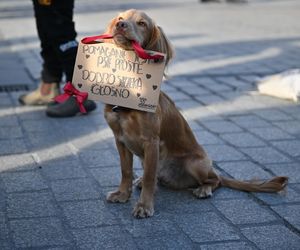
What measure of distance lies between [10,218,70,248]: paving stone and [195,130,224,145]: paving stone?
1816mm

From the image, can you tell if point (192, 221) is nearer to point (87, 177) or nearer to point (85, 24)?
point (87, 177)

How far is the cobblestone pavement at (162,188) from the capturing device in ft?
10.2

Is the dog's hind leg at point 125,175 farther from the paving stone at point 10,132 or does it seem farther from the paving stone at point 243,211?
the paving stone at point 10,132

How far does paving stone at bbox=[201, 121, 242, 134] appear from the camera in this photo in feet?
16.6

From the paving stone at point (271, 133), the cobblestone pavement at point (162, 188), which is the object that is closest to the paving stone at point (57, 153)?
the cobblestone pavement at point (162, 188)

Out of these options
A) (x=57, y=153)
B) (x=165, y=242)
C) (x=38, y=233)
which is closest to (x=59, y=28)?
(x=57, y=153)

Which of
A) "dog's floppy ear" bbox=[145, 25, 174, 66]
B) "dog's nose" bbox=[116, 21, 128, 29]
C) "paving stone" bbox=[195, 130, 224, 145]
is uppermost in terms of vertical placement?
"dog's nose" bbox=[116, 21, 128, 29]

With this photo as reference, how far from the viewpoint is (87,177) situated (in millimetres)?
3996

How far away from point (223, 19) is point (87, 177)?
396 inches

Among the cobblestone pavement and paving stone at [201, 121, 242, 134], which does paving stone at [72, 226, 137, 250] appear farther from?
paving stone at [201, 121, 242, 134]

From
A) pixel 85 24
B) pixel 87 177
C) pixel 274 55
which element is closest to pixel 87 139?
pixel 87 177

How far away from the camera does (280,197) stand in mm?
3646

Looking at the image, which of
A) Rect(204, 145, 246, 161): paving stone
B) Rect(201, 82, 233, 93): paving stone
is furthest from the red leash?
Rect(201, 82, 233, 93): paving stone

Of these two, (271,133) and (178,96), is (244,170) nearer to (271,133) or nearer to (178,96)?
(271,133)
